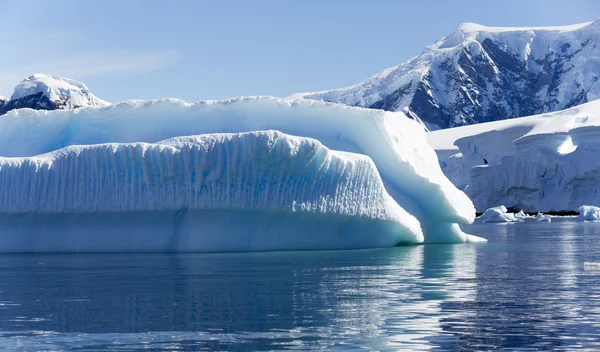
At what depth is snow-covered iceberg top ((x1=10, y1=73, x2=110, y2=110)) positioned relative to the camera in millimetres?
136688

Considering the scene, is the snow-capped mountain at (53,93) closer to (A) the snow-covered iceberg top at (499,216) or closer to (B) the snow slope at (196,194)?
(A) the snow-covered iceberg top at (499,216)

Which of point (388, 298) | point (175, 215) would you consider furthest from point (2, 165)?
point (388, 298)

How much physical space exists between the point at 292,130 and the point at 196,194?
13.4 ft

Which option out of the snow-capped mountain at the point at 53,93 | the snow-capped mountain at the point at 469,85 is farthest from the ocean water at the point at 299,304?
the snow-capped mountain at the point at 469,85

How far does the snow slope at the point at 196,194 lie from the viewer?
17484 millimetres

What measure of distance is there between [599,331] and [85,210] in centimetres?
1223

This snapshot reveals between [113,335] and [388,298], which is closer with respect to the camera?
[113,335]

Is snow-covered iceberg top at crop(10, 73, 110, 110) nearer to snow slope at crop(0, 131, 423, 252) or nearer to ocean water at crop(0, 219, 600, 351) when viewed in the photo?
snow slope at crop(0, 131, 423, 252)

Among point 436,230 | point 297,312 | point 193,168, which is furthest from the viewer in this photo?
point 436,230

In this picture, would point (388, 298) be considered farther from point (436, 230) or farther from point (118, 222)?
point (436, 230)

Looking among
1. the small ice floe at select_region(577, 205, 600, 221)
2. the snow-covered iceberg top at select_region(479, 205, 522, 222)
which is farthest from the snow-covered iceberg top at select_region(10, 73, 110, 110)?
the small ice floe at select_region(577, 205, 600, 221)

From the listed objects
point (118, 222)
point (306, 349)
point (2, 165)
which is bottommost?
point (306, 349)

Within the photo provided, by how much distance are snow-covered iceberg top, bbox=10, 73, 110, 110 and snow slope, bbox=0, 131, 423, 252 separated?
119 metres

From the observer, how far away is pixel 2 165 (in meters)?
18.5
